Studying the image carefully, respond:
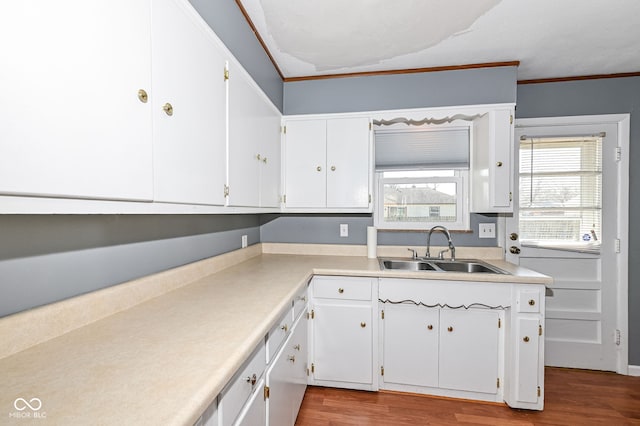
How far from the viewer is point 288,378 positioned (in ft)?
4.84

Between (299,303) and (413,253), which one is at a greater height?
(413,253)

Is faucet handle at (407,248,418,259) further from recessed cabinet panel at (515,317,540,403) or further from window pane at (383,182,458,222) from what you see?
recessed cabinet panel at (515,317,540,403)

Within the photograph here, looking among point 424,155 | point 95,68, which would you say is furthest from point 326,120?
point 95,68

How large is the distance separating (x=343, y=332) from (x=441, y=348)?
0.67m

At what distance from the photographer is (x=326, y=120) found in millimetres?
2381

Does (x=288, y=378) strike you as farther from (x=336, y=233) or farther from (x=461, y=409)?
(x=336, y=233)

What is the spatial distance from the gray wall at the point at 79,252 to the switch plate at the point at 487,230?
224cm

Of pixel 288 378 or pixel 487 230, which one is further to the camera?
pixel 487 230

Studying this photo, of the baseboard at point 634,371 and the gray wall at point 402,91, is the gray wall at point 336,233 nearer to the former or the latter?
the gray wall at point 402,91

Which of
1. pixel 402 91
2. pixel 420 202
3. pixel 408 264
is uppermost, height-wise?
pixel 402 91

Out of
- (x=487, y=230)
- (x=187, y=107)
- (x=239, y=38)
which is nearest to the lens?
(x=187, y=107)

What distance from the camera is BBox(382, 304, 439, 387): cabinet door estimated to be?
6.46 ft

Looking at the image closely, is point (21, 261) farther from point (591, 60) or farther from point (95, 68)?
point (591, 60)

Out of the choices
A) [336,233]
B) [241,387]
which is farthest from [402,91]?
[241,387]
